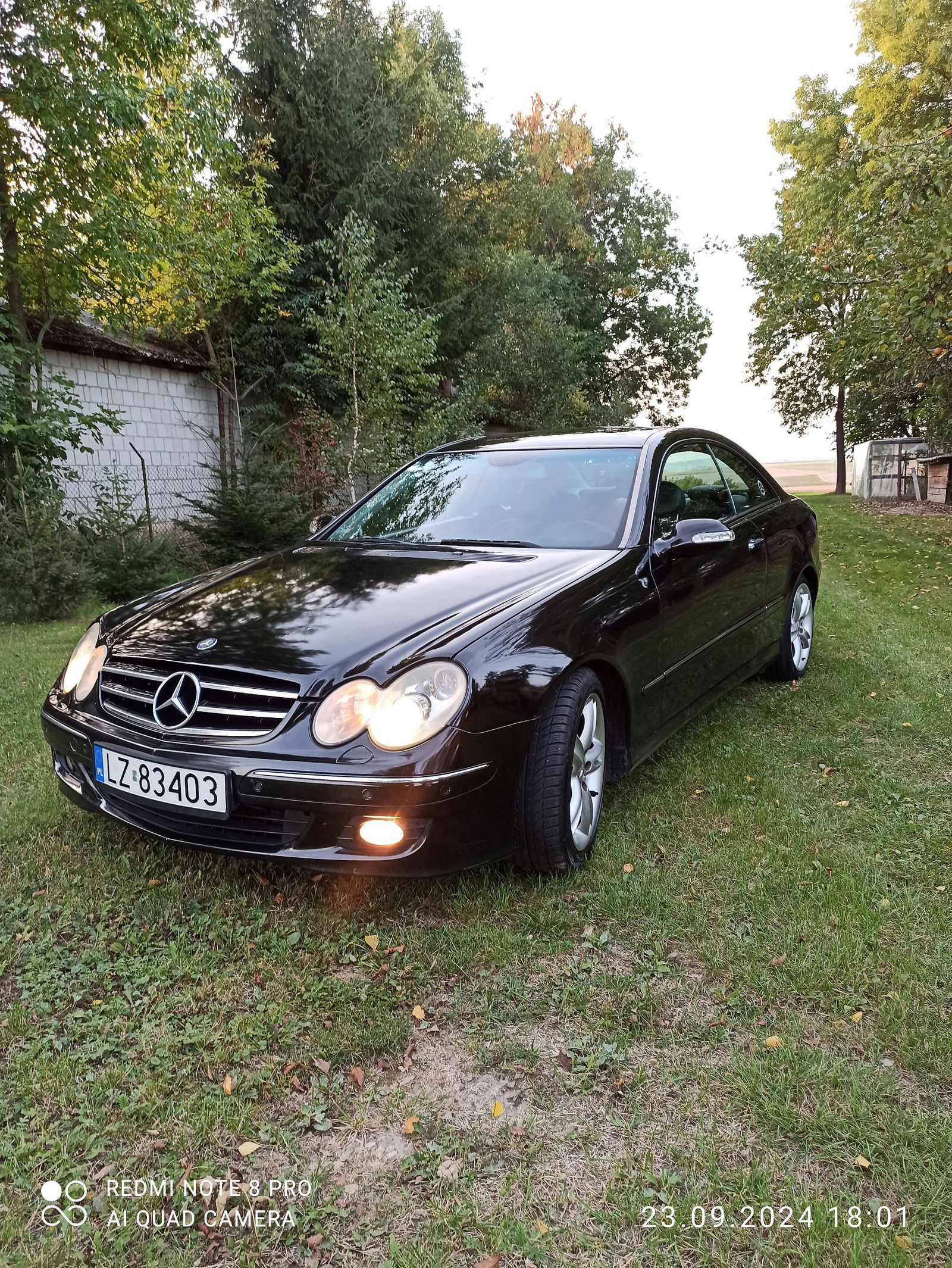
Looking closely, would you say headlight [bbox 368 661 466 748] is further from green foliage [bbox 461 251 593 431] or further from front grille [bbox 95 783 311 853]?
green foliage [bbox 461 251 593 431]

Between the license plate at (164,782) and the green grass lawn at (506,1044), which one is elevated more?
the license plate at (164,782)

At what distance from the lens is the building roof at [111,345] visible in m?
13.1

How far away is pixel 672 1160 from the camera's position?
70.9 inches

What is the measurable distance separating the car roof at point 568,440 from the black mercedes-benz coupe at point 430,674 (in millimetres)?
25

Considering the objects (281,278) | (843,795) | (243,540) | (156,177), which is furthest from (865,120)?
(843,795)

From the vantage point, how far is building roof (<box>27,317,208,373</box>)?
13102mm

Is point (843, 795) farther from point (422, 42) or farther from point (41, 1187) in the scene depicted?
point (422, 42)

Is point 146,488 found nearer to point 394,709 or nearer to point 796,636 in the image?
point 796,636

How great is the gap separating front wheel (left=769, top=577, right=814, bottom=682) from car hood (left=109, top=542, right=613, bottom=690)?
2199mm

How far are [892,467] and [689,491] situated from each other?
22.1 meters

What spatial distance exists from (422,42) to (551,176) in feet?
22.5

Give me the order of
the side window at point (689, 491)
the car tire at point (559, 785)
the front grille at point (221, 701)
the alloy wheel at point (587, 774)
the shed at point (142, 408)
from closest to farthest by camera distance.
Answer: the front grille at point (221, 701), the car tire at point (559, 785), the alloy wheel at point (587, 774), the side window at point (689, 491), the shed at point (142, 408)

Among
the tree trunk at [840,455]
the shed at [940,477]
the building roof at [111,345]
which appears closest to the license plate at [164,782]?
the building roof at [111,345]

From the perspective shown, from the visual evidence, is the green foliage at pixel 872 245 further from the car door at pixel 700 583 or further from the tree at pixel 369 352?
the car door at pixel 700 583
